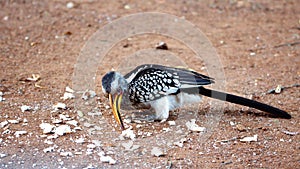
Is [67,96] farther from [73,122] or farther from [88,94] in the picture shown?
[73,122]

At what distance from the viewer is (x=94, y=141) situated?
4238mm

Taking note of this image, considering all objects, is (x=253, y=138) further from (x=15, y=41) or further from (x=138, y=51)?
(x=15, y=41)

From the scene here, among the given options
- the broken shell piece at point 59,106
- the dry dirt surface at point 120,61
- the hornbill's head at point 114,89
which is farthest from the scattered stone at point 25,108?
the hornbill's head at point 114,89

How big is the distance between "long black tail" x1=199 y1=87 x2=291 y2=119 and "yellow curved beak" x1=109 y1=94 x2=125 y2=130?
0.86m

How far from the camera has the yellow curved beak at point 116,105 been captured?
14.2ft

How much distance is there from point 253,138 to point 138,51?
2482 millimetres

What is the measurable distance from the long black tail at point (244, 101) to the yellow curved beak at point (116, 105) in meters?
0.86

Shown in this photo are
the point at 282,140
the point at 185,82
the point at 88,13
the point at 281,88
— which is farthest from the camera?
the point at 88,13

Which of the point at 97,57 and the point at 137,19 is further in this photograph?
the point at 137,19

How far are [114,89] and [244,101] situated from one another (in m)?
1.34

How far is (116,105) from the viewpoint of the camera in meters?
4.39

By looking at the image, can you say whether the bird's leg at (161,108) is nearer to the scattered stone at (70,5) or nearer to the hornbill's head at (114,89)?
the hornbill's head at (114,89)

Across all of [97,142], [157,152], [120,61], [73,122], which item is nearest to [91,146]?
[97,142]

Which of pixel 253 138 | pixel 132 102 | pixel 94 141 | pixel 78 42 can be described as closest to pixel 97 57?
pixel 78 42
